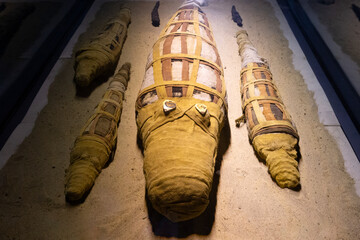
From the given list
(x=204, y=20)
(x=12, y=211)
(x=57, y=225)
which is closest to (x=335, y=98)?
(x=204, y=20)

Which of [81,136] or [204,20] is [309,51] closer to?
[204,20]

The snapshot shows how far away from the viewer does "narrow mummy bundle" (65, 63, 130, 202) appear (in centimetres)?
253

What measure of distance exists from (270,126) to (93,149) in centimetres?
223

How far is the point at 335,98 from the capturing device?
3.87 metres

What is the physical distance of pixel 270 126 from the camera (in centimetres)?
294

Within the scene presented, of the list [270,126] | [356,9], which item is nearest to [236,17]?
[356,9]

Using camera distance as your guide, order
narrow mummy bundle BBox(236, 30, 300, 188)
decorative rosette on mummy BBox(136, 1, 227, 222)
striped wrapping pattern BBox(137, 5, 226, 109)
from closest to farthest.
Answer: decorative rosette on mummy BBox(136, 1, 227, 222), narrow mummy bundle BBox(236, 30, 300, 188), striped wrapping pattern BBox(137, 5, 226, 109)

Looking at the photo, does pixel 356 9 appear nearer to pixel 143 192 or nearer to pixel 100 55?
pixel 100 55

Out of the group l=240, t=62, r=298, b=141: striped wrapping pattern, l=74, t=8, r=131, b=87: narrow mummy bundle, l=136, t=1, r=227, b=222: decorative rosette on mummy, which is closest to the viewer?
l=136, t=1, r=227, b=222: decorative rosette on mummy

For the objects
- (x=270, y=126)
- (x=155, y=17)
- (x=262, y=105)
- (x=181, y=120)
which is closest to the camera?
(x=181, y=120)

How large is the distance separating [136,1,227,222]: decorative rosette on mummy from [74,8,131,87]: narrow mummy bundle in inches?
38.4

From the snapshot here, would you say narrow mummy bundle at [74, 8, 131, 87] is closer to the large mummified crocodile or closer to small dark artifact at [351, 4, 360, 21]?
the large mummified crocodile

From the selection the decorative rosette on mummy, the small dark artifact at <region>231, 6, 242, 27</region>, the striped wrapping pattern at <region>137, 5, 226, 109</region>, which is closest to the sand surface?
the decorative rosette on mummy

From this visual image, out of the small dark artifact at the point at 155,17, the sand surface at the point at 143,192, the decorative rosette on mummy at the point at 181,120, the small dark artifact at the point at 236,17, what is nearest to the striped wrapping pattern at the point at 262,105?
the sand surface at the point at 143,192
